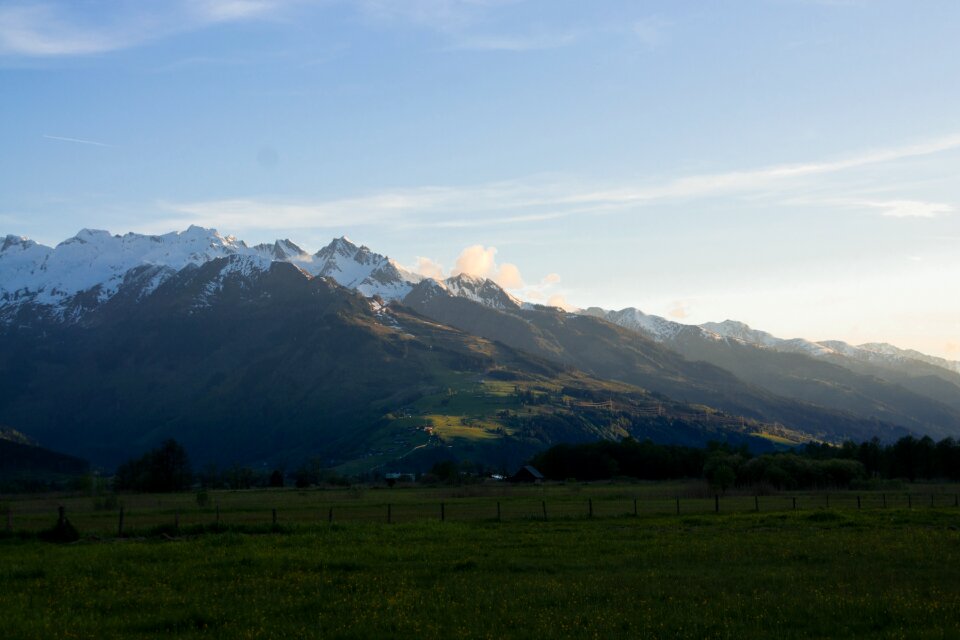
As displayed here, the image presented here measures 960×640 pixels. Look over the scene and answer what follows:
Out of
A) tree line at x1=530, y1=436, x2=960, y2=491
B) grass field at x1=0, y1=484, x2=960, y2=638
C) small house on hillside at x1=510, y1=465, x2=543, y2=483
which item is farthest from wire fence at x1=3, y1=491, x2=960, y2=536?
small house on hillside at x1=510, y1=465, x2=543, y2=483

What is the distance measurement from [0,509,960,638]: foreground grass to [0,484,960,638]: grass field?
3.9 inches

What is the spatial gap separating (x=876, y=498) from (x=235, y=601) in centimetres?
8073

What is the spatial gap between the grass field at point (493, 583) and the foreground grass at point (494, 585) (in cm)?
10

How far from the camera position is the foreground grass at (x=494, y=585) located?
2684 cm

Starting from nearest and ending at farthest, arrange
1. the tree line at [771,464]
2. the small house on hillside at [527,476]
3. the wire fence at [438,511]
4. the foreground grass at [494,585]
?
the foreground grass at [494,585], the wire fence at [438,511], the tree line at [771,464], the small house on hillside at [527,476]

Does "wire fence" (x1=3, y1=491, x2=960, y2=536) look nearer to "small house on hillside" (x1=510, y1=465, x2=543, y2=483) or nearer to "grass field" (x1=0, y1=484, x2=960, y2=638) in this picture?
"grass field" (x1=0, y1=484, x2=960, y2=638)

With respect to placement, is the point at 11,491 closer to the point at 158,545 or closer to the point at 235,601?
the point at 158,545

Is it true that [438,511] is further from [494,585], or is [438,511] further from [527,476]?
[527,476]

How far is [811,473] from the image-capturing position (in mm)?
129375

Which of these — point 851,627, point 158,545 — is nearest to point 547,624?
point 851,627

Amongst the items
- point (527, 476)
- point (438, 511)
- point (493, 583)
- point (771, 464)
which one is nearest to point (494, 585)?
point (493, 583)

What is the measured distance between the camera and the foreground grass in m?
26.8

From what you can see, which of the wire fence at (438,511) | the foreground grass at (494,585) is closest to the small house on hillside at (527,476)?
the wire fence at (438,511)

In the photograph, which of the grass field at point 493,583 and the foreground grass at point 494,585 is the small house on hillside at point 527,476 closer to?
the grass field at point 493,583
